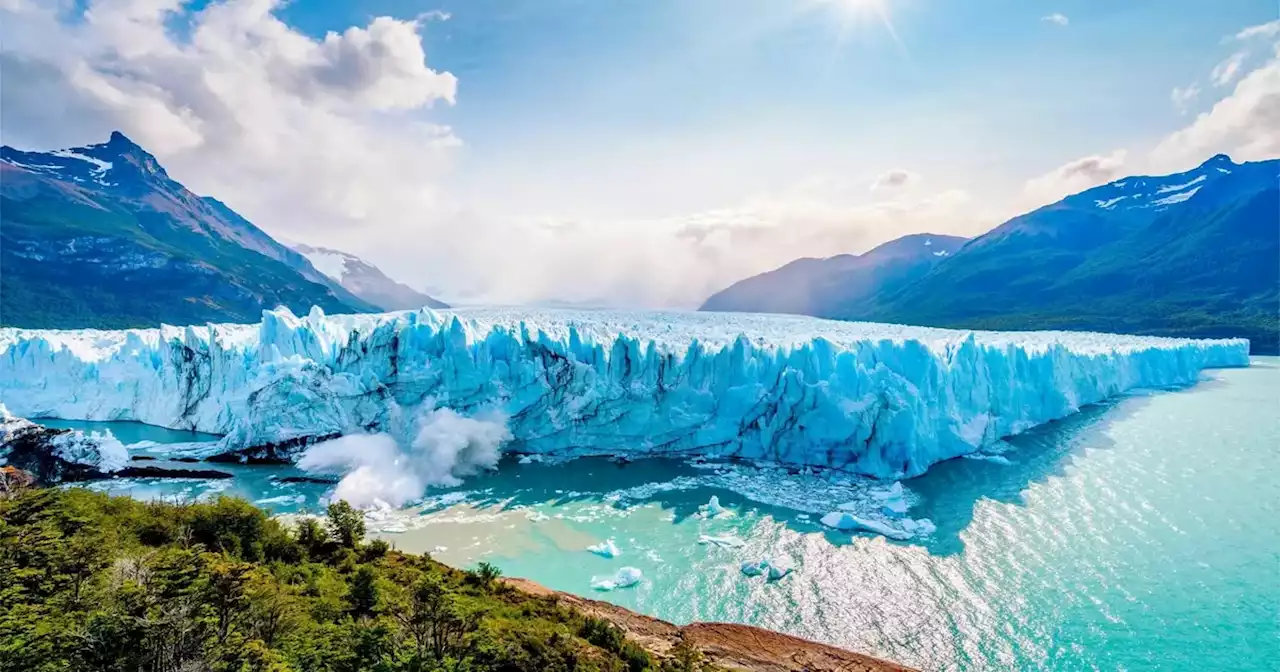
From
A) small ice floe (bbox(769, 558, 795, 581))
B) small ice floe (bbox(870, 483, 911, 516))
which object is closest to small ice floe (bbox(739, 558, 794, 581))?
small ice floe (bbox(769, 558, 795, 581))

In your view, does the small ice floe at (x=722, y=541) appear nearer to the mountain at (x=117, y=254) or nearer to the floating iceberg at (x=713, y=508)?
the floating iceberg at (x=713, y=508)

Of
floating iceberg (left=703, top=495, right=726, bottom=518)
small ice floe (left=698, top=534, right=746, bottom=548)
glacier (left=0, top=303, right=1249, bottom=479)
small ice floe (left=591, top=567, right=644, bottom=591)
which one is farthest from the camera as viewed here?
glacier (left=0, top=303, right=1249, bottom=479)

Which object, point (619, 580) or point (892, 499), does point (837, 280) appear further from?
point (619, 580)

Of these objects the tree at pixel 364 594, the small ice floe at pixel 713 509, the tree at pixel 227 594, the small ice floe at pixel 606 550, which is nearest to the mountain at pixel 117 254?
the small ice floe at pixel 606 550

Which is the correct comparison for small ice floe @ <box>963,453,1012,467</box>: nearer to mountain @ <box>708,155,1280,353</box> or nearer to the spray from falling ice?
the spray from falling ice

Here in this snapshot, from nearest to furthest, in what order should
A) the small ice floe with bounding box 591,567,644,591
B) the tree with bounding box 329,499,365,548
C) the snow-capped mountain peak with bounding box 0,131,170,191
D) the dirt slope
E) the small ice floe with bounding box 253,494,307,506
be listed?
the dirt slope < the tree with bounding box 329,499,365,548 < the small ice floe with bounding box 591,567,644,591 < the small ice floe with bounding box 253,494,307,506 < the snow-capped mountain peak with bounding box 0,131,170,191

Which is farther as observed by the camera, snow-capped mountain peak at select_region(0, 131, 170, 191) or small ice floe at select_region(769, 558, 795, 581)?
snow-capped mountain peak at select_region(0, 131, 170, 191)
